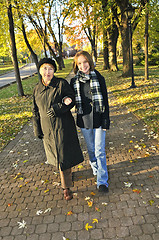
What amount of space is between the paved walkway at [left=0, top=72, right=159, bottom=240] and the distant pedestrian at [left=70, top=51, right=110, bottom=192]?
433 mm

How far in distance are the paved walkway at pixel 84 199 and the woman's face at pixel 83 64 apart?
209 centimetres

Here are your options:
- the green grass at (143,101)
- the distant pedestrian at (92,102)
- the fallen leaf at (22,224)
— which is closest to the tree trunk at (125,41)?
the green grass at (143,101)

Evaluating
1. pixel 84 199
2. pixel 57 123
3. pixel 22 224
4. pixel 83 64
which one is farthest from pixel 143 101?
pixel 22 224

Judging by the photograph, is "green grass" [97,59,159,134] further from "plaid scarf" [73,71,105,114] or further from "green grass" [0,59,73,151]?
"green grass" [0,59,73,151]

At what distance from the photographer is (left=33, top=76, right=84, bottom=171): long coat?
320 cm

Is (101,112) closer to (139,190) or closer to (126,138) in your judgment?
(139,190)

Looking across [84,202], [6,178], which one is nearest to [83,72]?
[84,202]

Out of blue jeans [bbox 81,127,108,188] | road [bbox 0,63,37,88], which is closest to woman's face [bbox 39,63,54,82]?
blue jeans [bbox 81,127,108,188]

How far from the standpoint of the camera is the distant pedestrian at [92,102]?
340 cm

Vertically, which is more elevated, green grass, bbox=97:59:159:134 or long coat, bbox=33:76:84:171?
long coat, bbox=33:76:84:171

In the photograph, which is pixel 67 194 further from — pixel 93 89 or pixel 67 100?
pixel 93 89

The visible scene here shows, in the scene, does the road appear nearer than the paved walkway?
No

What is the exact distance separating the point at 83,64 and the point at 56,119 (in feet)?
3.23

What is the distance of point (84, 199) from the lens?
3.55m
